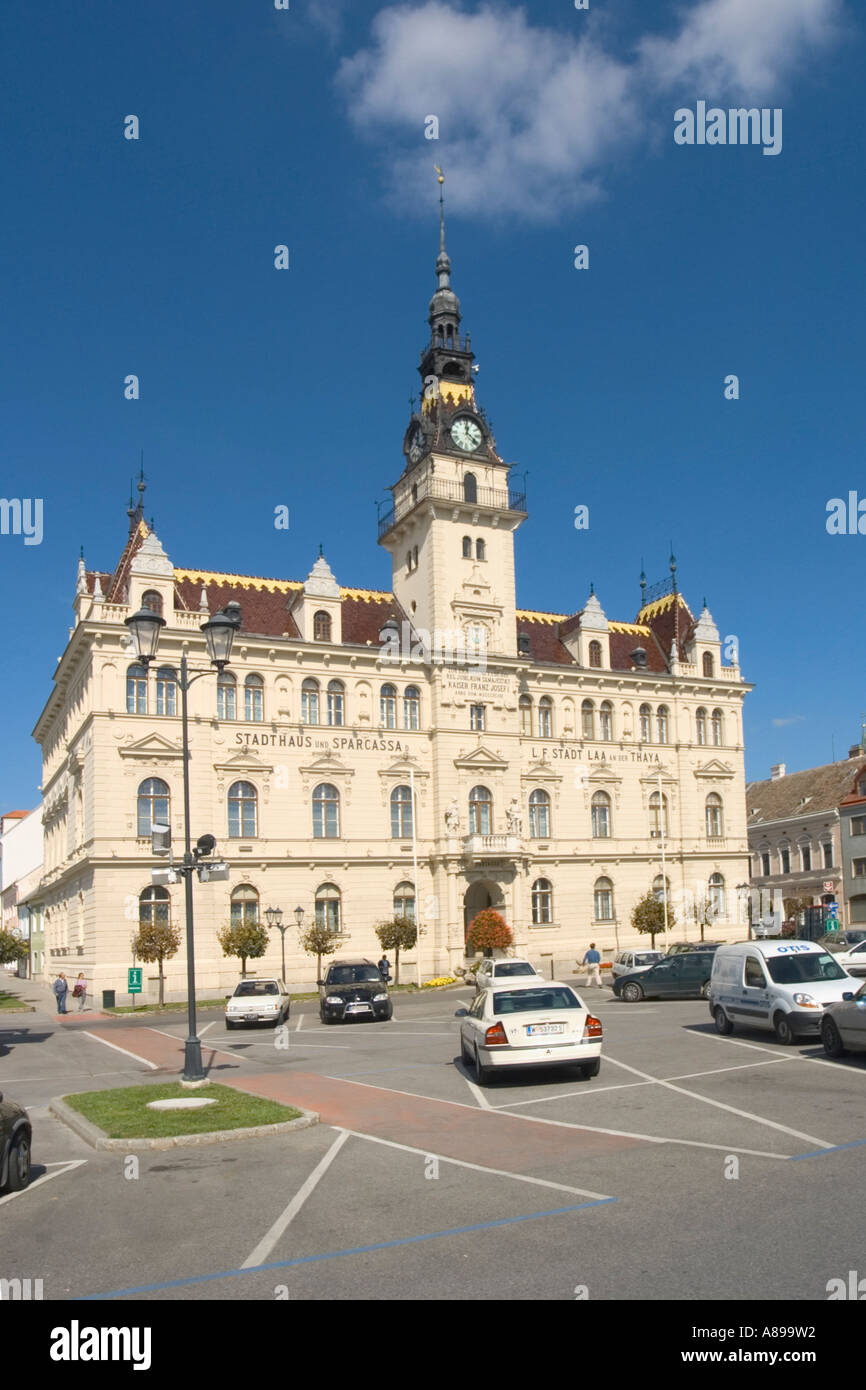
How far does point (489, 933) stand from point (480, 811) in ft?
23.2

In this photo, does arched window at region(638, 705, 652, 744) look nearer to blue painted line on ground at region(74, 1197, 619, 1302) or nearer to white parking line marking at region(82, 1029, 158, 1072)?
white parking line marking at region(82, 1029, 158, 1072)

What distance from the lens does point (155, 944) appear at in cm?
4159

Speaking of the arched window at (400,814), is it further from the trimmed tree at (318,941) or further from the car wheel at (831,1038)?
the car wheel at (831,1038)

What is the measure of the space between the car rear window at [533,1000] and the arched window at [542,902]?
124ft

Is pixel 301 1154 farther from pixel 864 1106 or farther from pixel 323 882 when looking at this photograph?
pixel 323 882

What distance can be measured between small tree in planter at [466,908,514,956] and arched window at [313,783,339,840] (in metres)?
7.15

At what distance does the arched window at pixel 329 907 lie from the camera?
4884 cm

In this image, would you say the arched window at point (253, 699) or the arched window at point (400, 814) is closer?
the arched window at point (253, 699)

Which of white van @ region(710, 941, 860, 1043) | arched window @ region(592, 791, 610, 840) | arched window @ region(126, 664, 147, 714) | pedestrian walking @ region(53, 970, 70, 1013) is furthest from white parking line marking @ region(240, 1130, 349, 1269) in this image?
arched window @ region(592, 791, 610, 840)

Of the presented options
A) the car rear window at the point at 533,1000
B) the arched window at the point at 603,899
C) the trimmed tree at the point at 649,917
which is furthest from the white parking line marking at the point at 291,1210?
the arched window at the point at 603,899

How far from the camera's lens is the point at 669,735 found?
60188mm

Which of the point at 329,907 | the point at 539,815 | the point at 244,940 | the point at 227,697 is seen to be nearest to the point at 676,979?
the point at 244,940

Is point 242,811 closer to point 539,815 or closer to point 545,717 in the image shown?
point 539,815
